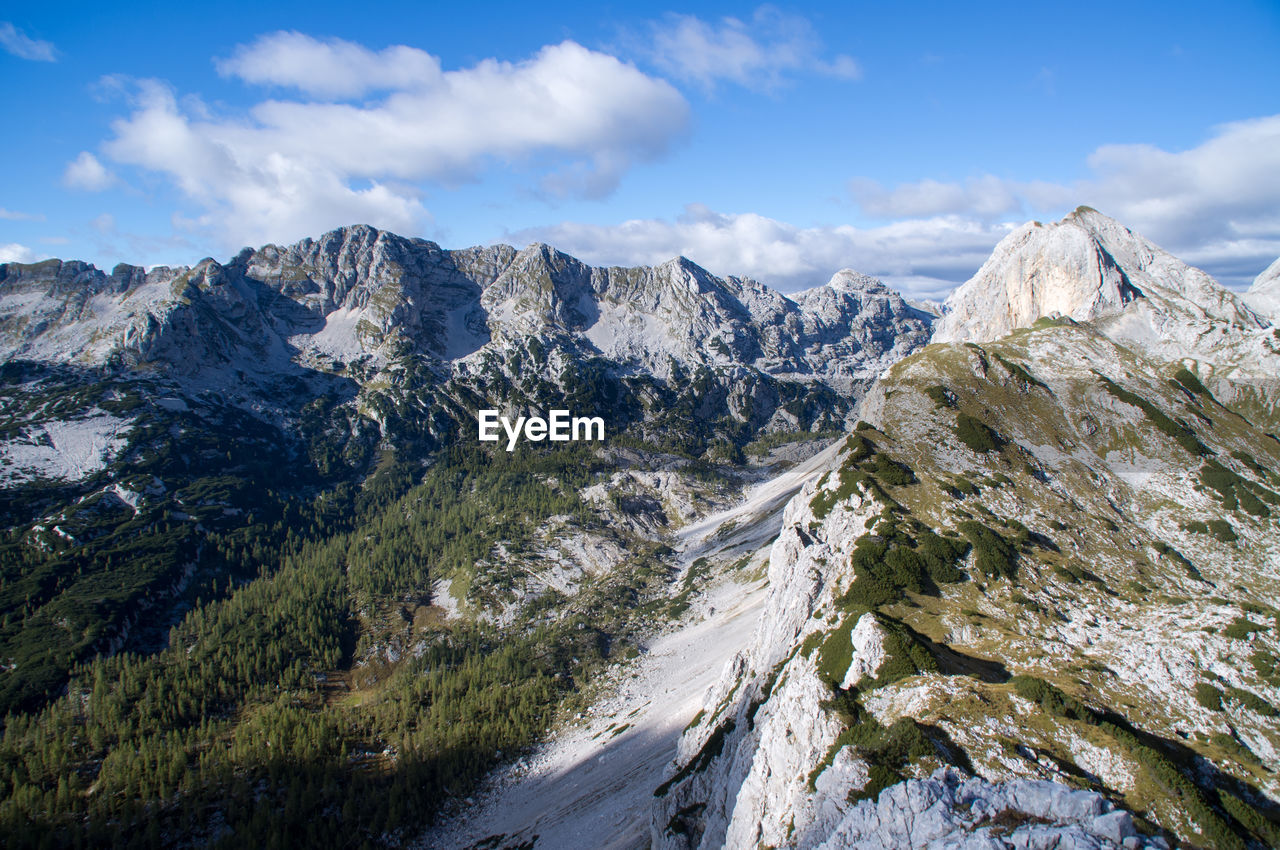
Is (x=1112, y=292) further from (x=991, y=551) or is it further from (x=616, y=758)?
(x=616, y=758)

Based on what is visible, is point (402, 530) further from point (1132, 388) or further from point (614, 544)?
point (1132, 388)

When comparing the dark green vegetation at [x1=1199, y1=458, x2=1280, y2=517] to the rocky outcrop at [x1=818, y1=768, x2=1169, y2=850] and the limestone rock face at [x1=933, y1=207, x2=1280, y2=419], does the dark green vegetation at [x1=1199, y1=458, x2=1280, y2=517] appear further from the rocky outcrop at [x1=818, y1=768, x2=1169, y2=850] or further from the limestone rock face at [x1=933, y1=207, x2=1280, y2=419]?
the rocky outcrop at [x1=818, y1=768, x2=1169, y2=850]

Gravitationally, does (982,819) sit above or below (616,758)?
above

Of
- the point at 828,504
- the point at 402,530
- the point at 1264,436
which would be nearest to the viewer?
the point at 828,504

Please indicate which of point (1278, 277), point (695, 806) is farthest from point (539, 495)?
point (1278, 277)

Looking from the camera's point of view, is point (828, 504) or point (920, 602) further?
point (828, 504)

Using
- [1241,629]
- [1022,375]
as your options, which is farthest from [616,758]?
[1022,375]
